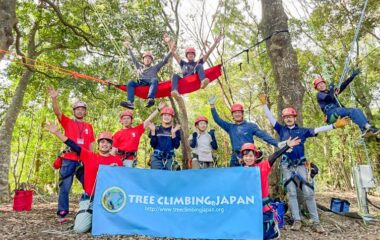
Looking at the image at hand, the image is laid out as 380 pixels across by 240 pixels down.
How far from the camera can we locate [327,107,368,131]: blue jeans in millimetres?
5219

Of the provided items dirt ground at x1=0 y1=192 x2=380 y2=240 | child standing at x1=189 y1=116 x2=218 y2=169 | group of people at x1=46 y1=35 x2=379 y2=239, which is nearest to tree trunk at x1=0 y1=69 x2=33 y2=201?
dirt ground at x1=0 y1=192 x2=380 y2=240

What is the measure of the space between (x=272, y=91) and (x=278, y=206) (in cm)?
1035

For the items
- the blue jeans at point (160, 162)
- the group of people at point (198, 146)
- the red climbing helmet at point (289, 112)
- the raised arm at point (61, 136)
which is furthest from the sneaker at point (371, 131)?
the raised arm at point (61, 136)

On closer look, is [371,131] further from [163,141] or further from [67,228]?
[67,228]

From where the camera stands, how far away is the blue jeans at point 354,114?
522 cm

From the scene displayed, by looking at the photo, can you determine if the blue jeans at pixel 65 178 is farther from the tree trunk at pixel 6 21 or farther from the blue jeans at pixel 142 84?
the tree trunk at pixel 6 21

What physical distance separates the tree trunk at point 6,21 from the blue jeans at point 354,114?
5714 mm

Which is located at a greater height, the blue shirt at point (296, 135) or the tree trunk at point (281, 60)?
the tree trunk at point (281, 60)

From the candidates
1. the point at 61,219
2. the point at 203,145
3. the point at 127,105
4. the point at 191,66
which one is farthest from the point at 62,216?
the point at 191,66

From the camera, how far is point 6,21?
555 centimetres

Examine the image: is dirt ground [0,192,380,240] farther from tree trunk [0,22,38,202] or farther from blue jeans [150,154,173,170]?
tree trunk [0,22,38,202]

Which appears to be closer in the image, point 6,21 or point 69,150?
point 69,150

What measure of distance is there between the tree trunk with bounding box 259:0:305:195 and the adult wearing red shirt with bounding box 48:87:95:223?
3.37 meters

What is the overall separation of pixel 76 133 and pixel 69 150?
13.1 inches
